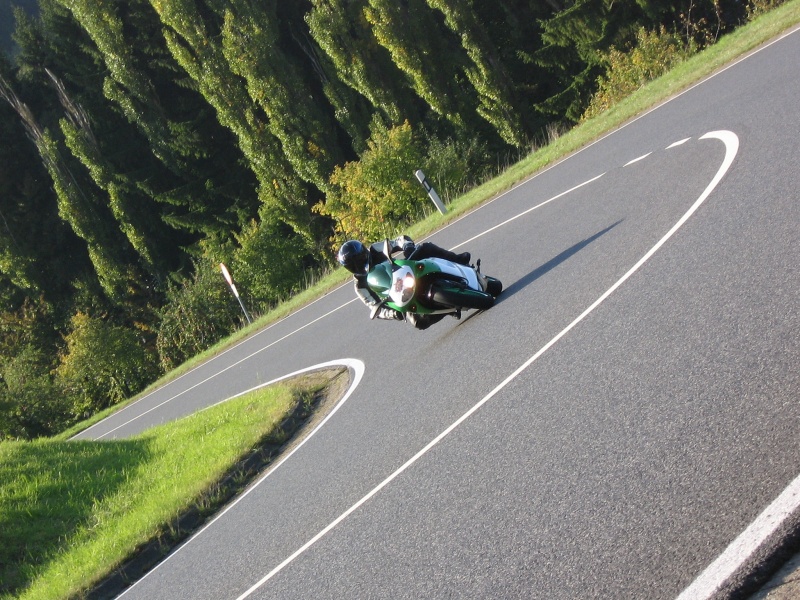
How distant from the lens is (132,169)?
46812 millimetres

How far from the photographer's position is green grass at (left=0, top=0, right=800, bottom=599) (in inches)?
411

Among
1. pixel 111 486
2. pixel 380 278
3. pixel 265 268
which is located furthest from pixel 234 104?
pixel 380 278

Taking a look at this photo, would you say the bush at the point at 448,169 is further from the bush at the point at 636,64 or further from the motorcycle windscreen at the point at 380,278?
the motorcycle windscreen at the point at 380,278

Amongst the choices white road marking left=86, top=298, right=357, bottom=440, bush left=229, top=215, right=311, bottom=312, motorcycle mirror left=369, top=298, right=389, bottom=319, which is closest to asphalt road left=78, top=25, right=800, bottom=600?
motorcycle mirror left=369, top=298, right=389, bottom=319

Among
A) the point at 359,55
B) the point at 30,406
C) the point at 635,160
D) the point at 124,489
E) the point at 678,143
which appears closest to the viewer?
the point at 124,489

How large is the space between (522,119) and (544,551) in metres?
31.4

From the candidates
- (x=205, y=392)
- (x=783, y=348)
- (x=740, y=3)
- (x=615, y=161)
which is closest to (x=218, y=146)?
(x=740, y=3)

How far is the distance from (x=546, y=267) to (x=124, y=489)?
6.38 meters

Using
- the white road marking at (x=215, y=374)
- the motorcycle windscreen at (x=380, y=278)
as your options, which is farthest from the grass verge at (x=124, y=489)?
the white road marking at (x=215, y=374)

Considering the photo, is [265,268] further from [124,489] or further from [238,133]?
[124,489]

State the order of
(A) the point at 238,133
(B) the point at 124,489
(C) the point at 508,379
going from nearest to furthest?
(C) the point at 508,379 < (B) the point at 124,489 < (A) the point at 238,133

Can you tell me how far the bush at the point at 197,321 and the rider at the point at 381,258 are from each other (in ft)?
71.9

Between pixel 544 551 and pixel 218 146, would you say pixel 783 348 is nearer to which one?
pixel 544 551

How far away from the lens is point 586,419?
22.2ft
